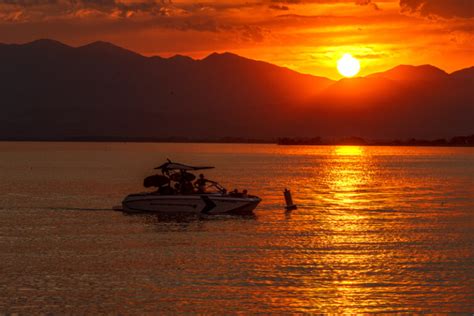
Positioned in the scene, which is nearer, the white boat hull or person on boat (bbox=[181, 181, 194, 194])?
the white boat hull

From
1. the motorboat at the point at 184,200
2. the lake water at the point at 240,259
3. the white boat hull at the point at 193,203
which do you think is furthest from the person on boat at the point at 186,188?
the lake water at the point at 240,259

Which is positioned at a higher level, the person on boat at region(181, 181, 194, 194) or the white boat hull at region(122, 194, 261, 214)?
the person on boat at region(181, 181, 194, 194)

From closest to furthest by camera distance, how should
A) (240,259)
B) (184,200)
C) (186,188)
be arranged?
(240,259) → (184,200) → (186,188)

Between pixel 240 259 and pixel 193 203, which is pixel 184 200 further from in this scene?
pixel 240 259

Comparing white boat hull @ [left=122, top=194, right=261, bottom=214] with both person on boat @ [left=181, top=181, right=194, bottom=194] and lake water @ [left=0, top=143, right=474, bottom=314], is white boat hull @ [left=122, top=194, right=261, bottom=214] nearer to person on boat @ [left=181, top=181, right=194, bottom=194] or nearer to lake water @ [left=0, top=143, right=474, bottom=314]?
lake water @ [left=0, top=143, right=474, bottom=314]

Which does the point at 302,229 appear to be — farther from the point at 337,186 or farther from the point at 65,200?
the point at 337,186

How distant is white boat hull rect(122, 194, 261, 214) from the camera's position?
60281 mm

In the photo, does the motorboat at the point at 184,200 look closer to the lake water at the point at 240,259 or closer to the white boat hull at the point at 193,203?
the white boat hull at the point at 193,203

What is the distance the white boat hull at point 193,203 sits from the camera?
60281 mm

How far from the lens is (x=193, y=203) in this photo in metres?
60.2

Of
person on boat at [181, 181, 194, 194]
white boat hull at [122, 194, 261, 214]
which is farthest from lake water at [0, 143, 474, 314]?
person on boat at [181, 181, 194, 194]

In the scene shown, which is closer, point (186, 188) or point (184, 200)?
point (184, 200)

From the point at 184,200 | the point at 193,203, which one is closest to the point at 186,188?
the point at 184,200

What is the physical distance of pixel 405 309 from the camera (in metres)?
30.6
